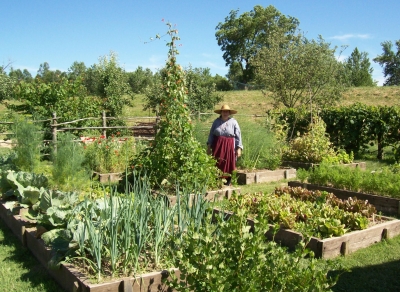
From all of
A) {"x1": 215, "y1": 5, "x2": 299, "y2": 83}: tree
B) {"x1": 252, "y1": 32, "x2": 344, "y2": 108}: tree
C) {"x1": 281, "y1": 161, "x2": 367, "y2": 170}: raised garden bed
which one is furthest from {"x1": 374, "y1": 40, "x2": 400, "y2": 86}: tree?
{"x1": 281, "y1": 161, "x2": 367, "y2": 170}: raised garden bed

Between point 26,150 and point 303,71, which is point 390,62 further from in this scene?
point 26,150

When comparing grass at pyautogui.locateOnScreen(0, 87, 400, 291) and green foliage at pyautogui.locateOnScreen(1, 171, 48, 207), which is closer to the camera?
grass at pyautogui.locateOnScreen(0, 87, 400, 291)

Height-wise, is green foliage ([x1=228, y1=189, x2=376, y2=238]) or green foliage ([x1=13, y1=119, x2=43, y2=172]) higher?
green foliage ([x1=13, y1=119, x2=43, y2=172])

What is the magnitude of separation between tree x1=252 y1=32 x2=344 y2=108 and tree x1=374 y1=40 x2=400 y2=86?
162ft

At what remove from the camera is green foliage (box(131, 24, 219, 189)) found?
673 cm

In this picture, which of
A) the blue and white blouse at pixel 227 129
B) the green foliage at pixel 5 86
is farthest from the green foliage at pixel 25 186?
the green foliage at pixel 5 86

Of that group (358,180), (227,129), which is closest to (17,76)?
(227,129)

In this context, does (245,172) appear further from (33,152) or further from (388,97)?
(388,97)

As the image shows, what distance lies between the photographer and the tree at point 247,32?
50.9 metres

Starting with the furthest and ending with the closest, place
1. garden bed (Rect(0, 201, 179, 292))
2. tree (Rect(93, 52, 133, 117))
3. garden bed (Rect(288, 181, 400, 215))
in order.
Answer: tree (Rect(93, 52, 133, 117))
garden bed (Rect(288, 181, 400, 215))
garden bed (Rect(0, 201, 179, 292))

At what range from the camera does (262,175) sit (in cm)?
906

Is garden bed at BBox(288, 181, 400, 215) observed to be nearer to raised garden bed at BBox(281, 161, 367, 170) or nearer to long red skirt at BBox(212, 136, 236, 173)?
long red skirt at BBox(212, 136, 236, 173)

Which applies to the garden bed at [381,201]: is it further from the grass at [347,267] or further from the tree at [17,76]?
the tree at [17,76]

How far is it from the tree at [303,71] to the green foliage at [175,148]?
1302 cm
